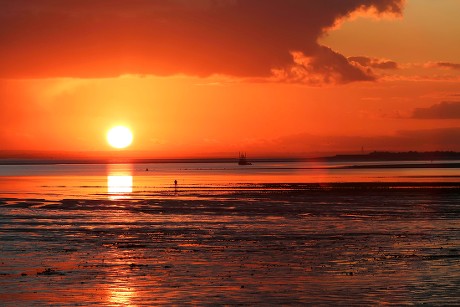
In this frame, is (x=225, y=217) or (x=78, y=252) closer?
(x=78, y=252)

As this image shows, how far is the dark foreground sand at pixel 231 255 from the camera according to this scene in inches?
933

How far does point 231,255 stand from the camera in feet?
105

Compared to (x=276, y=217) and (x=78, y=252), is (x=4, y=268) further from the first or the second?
(x=276, y=217)

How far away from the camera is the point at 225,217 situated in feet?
169

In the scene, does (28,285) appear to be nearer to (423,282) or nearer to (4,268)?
(4,268)

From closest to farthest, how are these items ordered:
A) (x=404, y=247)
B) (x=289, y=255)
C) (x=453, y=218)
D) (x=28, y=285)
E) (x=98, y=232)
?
(x=28, y=285) < (x=289, y=255) < (x=404, y=247) < (x=98, y=232) < (x=453, y=218)

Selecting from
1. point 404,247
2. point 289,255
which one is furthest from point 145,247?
point 404,247

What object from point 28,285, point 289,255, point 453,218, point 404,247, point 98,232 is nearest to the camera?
point 28,285

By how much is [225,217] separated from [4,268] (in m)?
24.3

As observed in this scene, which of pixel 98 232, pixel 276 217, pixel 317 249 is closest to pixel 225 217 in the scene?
pixel 276 217

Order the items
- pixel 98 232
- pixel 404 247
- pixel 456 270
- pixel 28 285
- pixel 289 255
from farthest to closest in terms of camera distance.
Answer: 1. pixel 98 232
2. pixel 404 247
3. pixel 289 255
4. pixel 456 270
5. pixel 28 285

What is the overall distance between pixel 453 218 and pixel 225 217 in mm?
15049

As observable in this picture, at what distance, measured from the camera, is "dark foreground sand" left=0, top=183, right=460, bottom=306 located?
933 inches

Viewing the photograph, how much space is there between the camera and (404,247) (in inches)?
1352
